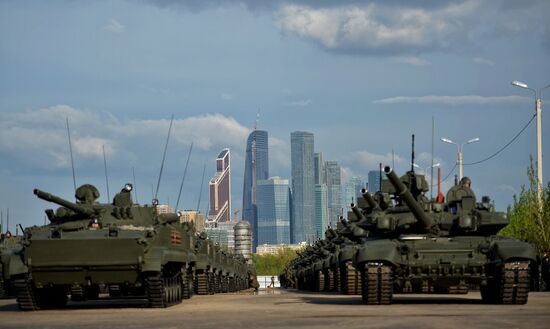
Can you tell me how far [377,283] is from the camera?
27.3 meters

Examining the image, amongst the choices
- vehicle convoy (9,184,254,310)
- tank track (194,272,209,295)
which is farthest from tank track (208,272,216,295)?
vehicle convoy (9,184,254,310)

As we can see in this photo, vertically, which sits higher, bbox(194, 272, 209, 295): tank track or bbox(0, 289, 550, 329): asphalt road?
bbox(194, 272, 209, 295): tank track

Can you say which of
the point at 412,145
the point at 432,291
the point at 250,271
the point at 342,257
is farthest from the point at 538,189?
the point at 250,271

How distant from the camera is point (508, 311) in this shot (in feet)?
76.6

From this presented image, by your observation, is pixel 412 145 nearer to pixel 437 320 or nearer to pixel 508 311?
pixel 508 311

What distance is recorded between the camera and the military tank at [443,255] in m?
26.9

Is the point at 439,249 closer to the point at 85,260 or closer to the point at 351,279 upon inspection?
the point at 85,260

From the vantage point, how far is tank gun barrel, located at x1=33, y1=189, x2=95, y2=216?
28511 mm

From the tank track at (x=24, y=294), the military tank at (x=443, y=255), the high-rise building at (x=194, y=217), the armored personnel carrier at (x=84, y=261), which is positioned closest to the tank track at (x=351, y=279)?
the high-rise building at (x=194, y=217)

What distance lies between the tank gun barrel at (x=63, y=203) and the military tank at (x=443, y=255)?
24.7 feet

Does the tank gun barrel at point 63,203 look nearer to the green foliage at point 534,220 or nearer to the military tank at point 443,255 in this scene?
the military tank at point 443,255

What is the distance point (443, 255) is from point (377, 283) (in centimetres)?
179

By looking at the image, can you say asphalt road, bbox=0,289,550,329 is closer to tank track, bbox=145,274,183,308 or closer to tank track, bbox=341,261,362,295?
tank track, bbox=145,274,183,308

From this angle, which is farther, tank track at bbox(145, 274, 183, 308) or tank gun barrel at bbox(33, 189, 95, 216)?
tank gun barrel at bbox(33, 189, 95, 216)
